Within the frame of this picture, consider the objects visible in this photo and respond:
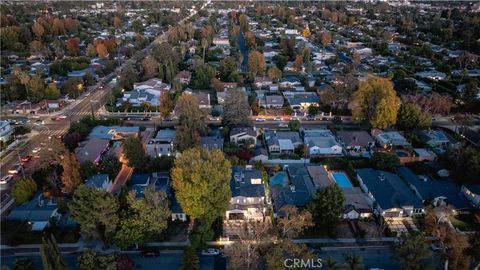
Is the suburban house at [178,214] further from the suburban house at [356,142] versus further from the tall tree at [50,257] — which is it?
the suburban house at [356,142]

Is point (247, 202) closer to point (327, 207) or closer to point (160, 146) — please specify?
point (327, 207)

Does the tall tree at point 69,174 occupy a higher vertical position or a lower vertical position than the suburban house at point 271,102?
higher

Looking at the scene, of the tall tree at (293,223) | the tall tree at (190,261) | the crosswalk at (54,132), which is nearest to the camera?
the tall tree at (190,261)

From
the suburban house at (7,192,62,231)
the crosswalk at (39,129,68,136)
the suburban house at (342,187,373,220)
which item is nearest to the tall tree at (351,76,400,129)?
the suburban house at (342,187,373,220)

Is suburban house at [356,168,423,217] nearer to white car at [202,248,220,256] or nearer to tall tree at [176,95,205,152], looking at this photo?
white car at [202,248,220,256]

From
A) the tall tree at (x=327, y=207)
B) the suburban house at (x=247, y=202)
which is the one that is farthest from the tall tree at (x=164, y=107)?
the tall tree at (x=327, y=207)
